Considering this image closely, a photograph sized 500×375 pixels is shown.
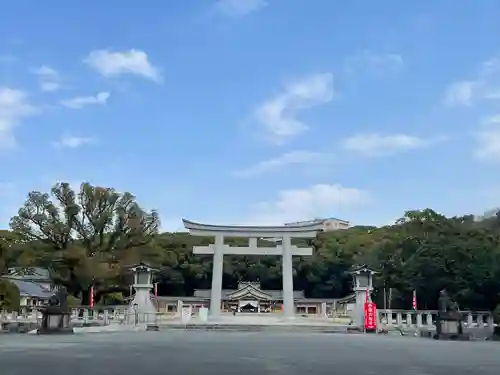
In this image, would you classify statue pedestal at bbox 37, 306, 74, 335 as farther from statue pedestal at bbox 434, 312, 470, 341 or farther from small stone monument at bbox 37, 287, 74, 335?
statue pedestal at bbox 434, 312, 470, 341

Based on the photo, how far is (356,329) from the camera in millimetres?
24578

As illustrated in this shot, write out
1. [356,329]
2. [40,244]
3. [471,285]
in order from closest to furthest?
[356,329], [471,285], [40,244]

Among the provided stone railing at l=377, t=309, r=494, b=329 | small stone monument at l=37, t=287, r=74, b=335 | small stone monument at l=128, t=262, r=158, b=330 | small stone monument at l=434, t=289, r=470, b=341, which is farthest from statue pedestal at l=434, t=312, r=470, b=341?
small stone monument at l=128, t=262, r=158, b=330

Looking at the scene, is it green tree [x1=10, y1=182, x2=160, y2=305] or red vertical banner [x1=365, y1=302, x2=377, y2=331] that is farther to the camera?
green tree [x1=10, y1=182, x2=160, y2=305]

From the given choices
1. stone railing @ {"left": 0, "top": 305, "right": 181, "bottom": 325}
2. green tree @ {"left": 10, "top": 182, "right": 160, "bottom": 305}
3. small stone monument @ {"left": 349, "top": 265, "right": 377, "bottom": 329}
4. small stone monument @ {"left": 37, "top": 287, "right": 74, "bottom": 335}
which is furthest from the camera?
green tree @ {"left": 10, "top": 182, "right": 160, "bottom": 305}

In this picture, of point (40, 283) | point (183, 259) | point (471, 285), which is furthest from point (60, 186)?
point (471, 285)

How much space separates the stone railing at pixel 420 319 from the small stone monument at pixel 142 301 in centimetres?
1049

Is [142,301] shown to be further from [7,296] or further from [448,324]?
[448,324]

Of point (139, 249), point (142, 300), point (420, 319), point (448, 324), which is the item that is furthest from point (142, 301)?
point (448, 324)

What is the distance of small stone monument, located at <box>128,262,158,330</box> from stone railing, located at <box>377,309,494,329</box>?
1049 centimetres

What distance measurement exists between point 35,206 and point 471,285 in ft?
81.5

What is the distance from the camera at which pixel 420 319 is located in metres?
24.0

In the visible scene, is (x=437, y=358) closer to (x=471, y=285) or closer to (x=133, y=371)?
(x=133, y=371)

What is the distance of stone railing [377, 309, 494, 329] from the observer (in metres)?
22.8
